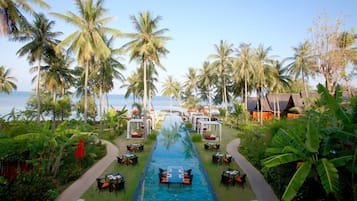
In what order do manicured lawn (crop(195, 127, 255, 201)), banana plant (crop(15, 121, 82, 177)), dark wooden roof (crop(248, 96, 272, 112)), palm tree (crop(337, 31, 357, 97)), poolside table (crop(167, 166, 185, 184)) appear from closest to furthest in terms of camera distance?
manicured lawn (crop(195, 127, 255, 201)), banana plant (crop(15, 121, 82, 177)), poolside table (crop(167, 166, 185, 184)), palm tree (crop(337, 31, 357, 97)), dark wooden roof (crop(248, 96, 272, 112))

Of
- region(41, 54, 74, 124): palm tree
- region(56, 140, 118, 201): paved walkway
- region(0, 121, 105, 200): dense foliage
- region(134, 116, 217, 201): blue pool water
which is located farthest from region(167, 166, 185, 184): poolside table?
region(41, 54, 74, 124): palm tree

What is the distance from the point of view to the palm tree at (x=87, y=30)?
18125mm

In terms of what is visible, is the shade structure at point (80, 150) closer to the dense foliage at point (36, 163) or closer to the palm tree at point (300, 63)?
the dense foliage at point (36, 163)

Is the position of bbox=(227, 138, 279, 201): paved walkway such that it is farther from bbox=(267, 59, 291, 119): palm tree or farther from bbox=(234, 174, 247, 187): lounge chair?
bbox=(267, 59, 291, 119): palm tree

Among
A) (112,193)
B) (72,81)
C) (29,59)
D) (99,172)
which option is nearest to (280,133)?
(112,193)

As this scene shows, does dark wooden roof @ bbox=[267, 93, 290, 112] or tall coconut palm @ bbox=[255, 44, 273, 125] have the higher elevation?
tall coconut palm @ bbox=[255, 44, 273, 125]

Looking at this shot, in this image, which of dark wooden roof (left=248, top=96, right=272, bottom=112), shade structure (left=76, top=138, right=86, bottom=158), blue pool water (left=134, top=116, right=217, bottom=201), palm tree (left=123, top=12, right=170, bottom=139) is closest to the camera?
blue pool water (left=134, top=116, right=217, bottom=201)

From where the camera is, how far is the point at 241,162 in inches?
569

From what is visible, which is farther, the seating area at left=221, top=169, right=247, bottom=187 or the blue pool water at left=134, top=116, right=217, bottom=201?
the seating area at left=221, top=169, right=247, bottom=187

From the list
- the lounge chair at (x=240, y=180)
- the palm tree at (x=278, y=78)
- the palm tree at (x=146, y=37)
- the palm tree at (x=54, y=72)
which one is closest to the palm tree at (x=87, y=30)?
the palm tree at (x=146, y=37)

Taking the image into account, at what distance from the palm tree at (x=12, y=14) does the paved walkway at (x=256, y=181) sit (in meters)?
14.0

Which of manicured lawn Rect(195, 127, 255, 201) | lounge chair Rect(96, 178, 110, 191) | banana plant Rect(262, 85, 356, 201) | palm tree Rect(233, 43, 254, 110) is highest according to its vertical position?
palm tree Rect(233, 43, 254, 110)

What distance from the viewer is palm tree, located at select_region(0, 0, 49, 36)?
463 inches

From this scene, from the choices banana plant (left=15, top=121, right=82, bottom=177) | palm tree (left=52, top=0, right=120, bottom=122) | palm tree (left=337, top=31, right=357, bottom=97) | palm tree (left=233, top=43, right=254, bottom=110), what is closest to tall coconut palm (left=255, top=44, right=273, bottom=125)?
palm tree (left=233, top=43, right=254, bottom=110)
